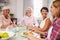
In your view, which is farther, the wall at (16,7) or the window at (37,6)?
the wall at (16,7)

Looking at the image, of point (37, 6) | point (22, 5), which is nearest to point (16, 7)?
point (22, 5)

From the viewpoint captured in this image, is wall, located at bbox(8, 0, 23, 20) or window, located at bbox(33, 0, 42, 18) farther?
wall, located at bbox(8, 0, 23, 20)

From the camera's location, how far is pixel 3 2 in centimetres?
407

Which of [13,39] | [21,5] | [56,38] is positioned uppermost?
[21,5]

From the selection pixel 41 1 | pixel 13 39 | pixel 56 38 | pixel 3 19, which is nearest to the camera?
pixel 56 38

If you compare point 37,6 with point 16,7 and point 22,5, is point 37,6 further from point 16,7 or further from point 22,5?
point 16,7

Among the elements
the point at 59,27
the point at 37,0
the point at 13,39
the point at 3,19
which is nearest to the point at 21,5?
the point at 37,0

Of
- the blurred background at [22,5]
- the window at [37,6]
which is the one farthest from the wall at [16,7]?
the window at [37,6]

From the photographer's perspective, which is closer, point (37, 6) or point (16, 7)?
point (37, 6)

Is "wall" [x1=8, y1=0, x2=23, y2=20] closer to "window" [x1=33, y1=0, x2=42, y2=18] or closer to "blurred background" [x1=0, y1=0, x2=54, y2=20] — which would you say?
"blurred background" [x1=0, y1=0, x2=54, y2=20]

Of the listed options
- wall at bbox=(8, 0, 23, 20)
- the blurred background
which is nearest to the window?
the blurred background

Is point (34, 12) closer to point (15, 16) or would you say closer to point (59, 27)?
point (15, 16)

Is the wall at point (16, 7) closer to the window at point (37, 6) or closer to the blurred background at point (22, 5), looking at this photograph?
the blurred background at point (22, 5)

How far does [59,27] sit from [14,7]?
3344mm
